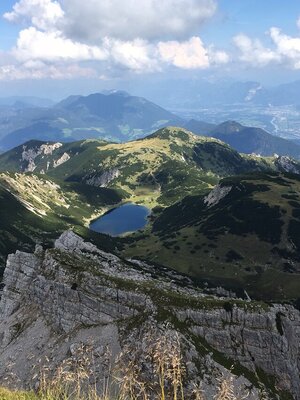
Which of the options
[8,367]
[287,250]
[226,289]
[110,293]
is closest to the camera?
[8,367]

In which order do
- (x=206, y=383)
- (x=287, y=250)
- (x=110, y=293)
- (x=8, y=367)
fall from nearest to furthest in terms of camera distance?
1. (x=8, y=367)
2. (x=206, y=383)
3. (x=110, y=293)
4. (x=287, y=250)

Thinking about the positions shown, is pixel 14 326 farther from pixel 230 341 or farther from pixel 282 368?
pixel 282 368

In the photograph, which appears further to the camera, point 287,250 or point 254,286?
point 287,250

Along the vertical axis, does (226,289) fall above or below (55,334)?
below

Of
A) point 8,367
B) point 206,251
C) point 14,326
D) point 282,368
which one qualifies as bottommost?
point 206,251

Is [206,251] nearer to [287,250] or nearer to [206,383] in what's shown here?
[287,250]

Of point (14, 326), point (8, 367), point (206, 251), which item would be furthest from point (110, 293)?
point (206, 251)

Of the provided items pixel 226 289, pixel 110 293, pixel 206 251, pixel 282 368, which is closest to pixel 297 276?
pixel 226 289
